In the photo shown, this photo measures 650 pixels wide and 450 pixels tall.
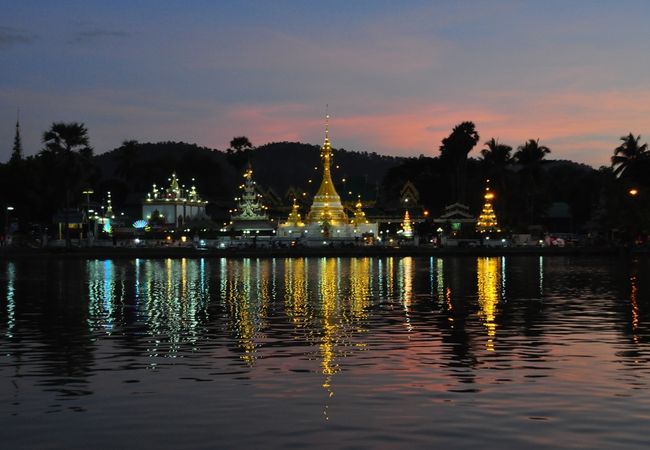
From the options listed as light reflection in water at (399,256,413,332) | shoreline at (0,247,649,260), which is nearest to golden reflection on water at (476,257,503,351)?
light reflection in water at (399,256,413,332)

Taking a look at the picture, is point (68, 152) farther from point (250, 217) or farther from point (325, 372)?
point (325, 372)

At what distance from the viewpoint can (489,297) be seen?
147ft

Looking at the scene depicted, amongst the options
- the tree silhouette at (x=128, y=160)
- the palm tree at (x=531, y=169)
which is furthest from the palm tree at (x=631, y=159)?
the tree silhouette at (x=128, y=160)

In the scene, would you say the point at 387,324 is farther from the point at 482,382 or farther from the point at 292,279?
the point at 292,279

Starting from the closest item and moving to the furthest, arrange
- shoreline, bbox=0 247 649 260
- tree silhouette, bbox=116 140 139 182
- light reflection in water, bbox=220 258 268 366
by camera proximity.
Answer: light reflection in water, bbox=220 258 268 366, shoreline, bbox=0 247 649 260, tree silhouette, bbox=116 140 139 182

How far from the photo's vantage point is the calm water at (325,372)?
51.0ft

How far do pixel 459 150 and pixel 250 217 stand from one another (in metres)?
37.3

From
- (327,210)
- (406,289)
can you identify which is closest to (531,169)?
(327,210)

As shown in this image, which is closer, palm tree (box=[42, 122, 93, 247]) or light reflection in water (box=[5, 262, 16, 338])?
light reflection in water (box=[5, 262, 16, 338])

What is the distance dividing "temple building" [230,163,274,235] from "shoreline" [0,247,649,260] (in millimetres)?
24373

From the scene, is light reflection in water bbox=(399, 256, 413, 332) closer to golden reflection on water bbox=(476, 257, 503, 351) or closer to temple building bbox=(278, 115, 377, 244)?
golden reflection on water bbox=(476, 257, 503, 351)

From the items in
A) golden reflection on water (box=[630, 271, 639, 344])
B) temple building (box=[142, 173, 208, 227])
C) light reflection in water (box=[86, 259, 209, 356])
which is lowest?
golden reflection on water (box=[630, 271, 639, 344])

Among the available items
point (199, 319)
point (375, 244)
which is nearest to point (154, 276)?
point (199, 319)

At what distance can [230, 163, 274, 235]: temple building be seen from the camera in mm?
136250
